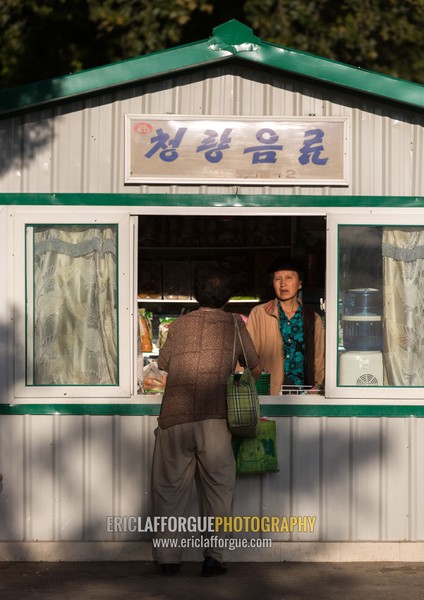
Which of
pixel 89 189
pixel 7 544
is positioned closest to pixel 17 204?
pixel 89 189

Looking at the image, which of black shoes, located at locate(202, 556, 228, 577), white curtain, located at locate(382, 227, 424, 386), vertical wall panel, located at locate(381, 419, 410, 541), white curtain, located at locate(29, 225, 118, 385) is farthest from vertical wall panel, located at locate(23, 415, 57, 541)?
white curtain, located at locate(382, 227, 424, 386)

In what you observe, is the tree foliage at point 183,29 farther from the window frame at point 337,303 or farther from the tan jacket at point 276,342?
the window frame at point 337,303

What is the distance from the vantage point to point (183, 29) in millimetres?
18297

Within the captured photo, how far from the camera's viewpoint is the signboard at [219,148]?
26.3 feet

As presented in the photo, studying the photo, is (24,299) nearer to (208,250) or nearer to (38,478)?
(38,478)

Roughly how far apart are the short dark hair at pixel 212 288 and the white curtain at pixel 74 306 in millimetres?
734

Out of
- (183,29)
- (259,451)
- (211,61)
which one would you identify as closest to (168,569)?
(259,451)

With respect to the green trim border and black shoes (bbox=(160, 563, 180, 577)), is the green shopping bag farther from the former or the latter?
black shoes (bbox=(160, 563, 180, 577))

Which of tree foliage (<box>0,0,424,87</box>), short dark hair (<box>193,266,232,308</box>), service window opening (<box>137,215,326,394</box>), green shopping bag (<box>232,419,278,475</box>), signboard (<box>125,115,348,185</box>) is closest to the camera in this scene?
short dark hair (<box>193,266,232,308</box>)

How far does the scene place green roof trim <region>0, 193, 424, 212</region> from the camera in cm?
805

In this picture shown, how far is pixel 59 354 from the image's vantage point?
8.17m

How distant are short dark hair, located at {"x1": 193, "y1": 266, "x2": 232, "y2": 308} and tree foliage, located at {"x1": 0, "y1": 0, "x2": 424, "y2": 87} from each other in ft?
32.2

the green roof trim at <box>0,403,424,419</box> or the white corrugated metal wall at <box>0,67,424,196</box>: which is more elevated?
the white corrugated metal wall at <box>0,67,424,196</box>

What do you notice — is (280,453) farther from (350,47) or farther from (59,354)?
(350,47)
